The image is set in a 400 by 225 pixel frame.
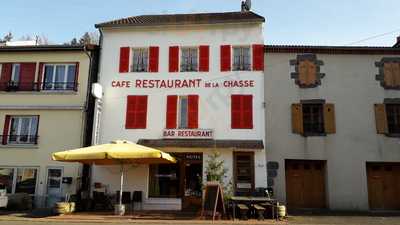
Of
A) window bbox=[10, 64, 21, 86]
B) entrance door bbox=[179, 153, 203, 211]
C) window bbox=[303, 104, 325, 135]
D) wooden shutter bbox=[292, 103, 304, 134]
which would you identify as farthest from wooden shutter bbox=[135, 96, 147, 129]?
window bbox=[303, 104, 325, 135]

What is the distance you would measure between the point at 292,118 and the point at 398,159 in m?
4.50

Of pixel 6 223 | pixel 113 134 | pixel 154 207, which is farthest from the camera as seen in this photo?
pixel 113 134

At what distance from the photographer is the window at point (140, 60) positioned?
57.4 feet

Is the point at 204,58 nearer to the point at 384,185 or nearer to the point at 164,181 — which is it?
the point at 164,181

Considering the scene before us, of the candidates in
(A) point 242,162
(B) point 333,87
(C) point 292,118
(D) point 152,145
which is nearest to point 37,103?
(D) point 152,145

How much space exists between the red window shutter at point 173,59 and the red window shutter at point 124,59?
1.91 m

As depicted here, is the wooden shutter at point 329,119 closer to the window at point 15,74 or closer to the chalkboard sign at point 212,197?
the chalkboard sign at point 212,197

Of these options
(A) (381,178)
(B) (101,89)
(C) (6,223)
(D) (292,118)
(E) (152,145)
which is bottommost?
(C) (6,223)

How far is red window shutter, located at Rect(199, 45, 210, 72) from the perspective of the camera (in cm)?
1705

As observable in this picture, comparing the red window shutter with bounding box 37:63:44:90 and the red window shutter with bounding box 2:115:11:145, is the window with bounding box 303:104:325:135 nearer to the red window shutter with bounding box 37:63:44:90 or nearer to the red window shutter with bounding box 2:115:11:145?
the red window shutter with bounding box 37:63:44:90

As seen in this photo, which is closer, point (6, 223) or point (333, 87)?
point (6, 223)

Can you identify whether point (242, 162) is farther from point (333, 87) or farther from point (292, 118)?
point (333, 87)

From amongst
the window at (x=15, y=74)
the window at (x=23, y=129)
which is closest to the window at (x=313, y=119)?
the window at (x=23, y=129)

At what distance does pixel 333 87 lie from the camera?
1664 centimetres
